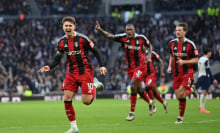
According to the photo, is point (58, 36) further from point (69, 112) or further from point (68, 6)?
point (69, 112)

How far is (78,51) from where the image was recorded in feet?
37.3

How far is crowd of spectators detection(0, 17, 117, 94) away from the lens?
36.0 metres

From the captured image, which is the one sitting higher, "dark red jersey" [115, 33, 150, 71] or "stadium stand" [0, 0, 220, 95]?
"stadium stand" [0, 0, 220, 95]

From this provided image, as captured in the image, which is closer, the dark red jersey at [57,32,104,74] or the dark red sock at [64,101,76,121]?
the dark red sock at [64,101,76,121]

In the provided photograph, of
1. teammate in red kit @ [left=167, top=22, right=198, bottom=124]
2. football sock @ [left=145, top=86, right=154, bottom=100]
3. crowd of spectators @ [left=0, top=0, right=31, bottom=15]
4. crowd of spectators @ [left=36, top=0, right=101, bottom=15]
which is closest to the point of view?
teammate in red kit @ [left=167, top=22, right=198, bottom=124]

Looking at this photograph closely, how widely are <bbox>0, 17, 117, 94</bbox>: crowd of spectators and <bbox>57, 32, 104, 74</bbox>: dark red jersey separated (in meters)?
24.3

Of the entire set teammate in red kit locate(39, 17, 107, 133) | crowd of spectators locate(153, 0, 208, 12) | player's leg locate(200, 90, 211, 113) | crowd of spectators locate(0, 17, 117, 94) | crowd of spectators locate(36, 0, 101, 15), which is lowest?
player's leg locate(200, 90, 211, 113)

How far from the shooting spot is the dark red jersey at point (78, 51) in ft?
37.2

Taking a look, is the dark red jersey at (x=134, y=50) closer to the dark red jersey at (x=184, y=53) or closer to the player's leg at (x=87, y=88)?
the dark red jersey at (x=184, y=53)

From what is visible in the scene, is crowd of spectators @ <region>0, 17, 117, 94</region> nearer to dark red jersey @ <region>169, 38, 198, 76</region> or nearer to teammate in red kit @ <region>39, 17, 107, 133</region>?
dark red jersey @ <region>169, 38, 198, 76</region>

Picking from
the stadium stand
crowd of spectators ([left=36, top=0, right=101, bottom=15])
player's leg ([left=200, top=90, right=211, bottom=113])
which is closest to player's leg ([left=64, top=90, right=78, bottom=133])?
player's leg ([left=200, top=90, right=211, bottom=113])

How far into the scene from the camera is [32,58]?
129 ft

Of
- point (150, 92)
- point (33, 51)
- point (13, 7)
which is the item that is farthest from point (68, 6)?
point (150, 92)

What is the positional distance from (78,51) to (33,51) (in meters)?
29.0
